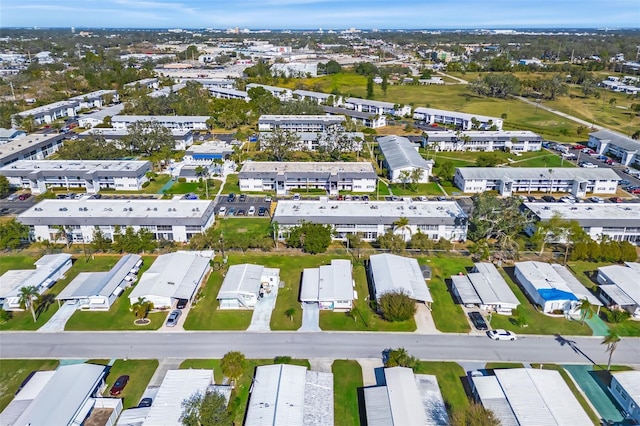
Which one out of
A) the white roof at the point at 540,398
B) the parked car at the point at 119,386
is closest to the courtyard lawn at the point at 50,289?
the parked car at the point at 119,386

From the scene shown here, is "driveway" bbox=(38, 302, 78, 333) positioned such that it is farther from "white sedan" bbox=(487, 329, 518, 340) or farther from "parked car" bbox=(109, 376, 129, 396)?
"white sedan" bbox=(487, 329, 518, 340)

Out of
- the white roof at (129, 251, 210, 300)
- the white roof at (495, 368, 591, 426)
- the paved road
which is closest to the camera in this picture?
the white roof at (495, 368, 591, 426)

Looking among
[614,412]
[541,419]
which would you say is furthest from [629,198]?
[541,419]

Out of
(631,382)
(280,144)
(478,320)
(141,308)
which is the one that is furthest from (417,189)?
(141,308)

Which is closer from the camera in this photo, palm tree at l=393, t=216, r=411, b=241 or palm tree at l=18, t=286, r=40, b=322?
palm tree at l=18, t=286, r=40, b=322

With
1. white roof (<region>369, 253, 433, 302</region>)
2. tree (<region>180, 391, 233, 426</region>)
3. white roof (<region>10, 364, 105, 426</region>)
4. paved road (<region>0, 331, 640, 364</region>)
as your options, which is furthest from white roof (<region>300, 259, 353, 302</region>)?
white roof (<region>10, 364, 105, 426</region>)

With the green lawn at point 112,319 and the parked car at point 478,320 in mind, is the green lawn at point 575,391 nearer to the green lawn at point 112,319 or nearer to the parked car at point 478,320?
the parked car at point 478,320

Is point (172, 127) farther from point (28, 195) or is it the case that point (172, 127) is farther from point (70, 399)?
point (70, 399)
